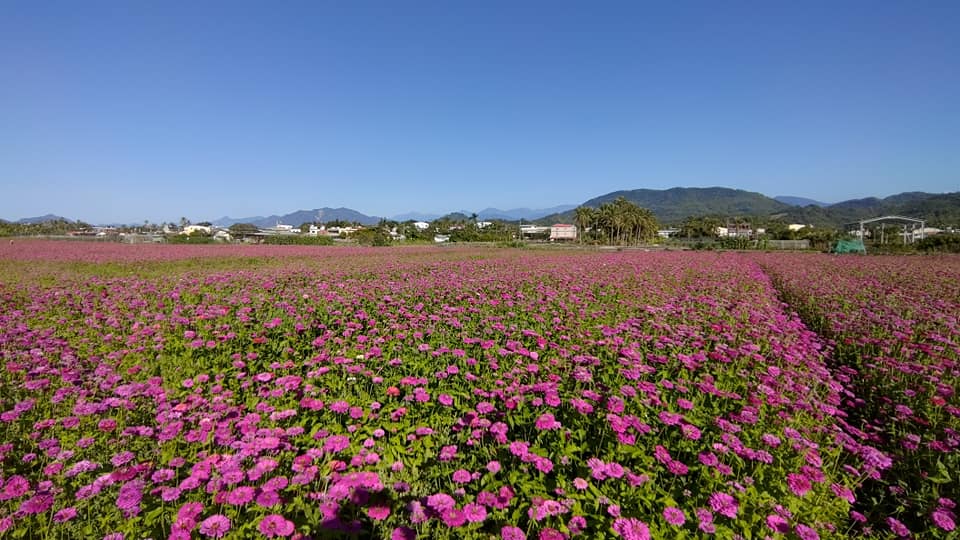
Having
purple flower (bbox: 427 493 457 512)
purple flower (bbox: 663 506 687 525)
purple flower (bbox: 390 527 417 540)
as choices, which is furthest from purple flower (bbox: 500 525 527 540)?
purple flower (bbox: 663 506 687 525)

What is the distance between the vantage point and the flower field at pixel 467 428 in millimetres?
2039

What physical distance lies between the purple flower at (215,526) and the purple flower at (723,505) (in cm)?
227

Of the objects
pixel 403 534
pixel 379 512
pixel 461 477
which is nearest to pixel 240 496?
pixel 379 512

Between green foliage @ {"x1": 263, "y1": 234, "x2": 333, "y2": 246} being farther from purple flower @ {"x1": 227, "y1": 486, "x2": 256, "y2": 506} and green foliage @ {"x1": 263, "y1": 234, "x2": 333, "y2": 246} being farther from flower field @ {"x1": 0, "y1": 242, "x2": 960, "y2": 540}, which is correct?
purple flower @ {"x1": 227, "y1": 486, "x2": 256, "y2": 506}

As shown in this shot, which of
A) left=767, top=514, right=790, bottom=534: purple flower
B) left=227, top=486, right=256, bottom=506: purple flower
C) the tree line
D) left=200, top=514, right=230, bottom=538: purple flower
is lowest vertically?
left=767, top=514, right=790, bottom=534: purple flower

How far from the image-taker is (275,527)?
5.75ft

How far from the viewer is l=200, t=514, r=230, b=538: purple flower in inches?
68.8

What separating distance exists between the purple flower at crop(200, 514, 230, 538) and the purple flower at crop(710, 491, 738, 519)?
7.44 ft

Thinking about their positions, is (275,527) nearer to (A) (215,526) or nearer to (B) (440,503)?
(A) (215,526)

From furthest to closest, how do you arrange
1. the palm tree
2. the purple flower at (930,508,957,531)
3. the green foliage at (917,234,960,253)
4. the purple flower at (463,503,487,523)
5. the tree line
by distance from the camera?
the palm tree < the tree line < the green foliage at (917,234,960,253) < the purple flower at (930,508,957,531) < the purple flower at (463,503,487,523)

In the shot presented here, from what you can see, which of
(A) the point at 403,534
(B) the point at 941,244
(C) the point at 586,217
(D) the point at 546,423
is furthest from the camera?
(C) the point at 586,217

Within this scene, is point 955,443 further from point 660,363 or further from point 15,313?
point 15,313

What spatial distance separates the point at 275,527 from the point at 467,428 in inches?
57.8

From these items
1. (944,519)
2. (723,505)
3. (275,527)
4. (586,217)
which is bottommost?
(944,519)
